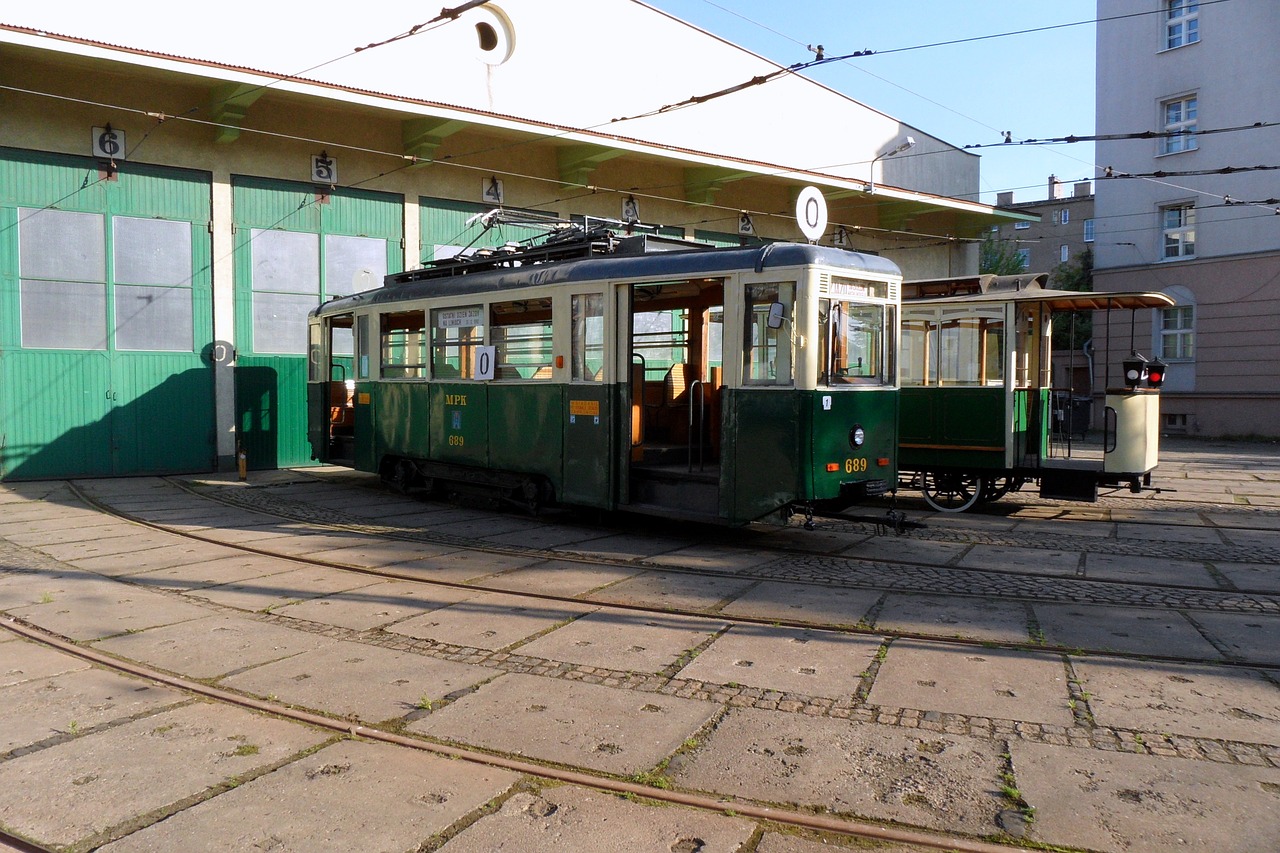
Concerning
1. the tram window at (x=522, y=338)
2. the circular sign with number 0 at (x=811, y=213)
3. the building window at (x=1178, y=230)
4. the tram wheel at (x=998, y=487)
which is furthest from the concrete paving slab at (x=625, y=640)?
the building window at (x=1178, y=230)

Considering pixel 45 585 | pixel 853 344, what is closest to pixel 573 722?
pixel 853 344

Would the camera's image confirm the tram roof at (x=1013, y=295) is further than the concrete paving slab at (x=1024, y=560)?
Yes

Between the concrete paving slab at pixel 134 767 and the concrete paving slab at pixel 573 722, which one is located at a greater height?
the concrete paving slab at pixel 573 722

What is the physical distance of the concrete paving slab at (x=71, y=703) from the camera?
4891 mm

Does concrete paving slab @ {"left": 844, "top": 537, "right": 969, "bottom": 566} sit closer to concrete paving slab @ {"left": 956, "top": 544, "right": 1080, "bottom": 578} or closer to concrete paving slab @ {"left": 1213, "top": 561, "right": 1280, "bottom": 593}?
concrete paving slab @ {"left": 956, "top": 544, "right": 1080, "bottom": 578}

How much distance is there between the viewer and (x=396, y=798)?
13.4 ft

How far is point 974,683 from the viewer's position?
5.51 metres

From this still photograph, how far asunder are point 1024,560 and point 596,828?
6749mm

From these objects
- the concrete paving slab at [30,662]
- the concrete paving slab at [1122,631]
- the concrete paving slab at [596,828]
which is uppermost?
the concrete paving slab at [1122,631]

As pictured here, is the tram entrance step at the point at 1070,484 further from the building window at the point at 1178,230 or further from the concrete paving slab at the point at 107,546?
the building window at the point at 1178,230

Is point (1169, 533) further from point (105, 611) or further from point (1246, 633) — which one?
point (105, 611)

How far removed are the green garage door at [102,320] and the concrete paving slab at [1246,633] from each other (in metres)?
16.2

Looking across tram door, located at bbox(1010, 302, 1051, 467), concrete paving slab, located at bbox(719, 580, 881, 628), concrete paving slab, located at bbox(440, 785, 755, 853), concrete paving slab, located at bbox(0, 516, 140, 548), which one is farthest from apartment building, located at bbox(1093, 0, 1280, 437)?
concrete paving slab, located at bbox(440, 785, 755, 853)

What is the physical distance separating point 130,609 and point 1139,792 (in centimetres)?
698
